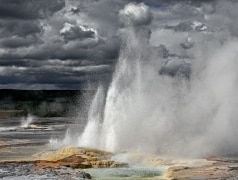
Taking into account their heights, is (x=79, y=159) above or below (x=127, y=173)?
above

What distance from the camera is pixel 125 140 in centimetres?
2634

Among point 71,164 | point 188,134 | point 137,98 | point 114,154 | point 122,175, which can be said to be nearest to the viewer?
point 122,175

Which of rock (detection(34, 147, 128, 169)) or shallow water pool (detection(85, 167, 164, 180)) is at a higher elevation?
rock (detection(34, 147, 128, 169))

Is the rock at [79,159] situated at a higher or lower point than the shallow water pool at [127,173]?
higher

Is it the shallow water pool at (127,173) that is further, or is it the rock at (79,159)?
the rock at (79,159)

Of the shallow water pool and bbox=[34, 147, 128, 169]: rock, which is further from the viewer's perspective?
bbox=[34, 147, 128, 169]: rock

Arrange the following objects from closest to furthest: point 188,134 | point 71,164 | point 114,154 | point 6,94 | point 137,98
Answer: point 71,164 → point 114,154 → point 188,134 → point 137,98 → point 6,94

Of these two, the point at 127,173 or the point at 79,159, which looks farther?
the point at 79,159

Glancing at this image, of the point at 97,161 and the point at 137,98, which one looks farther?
the point at 137,98

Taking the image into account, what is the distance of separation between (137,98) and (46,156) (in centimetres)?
701

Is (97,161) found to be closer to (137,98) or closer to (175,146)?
(175,146)

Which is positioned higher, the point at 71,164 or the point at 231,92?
the point at 231,92

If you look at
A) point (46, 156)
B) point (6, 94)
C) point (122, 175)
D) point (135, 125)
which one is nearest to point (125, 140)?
point (135, 125)

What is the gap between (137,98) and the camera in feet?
92.4
